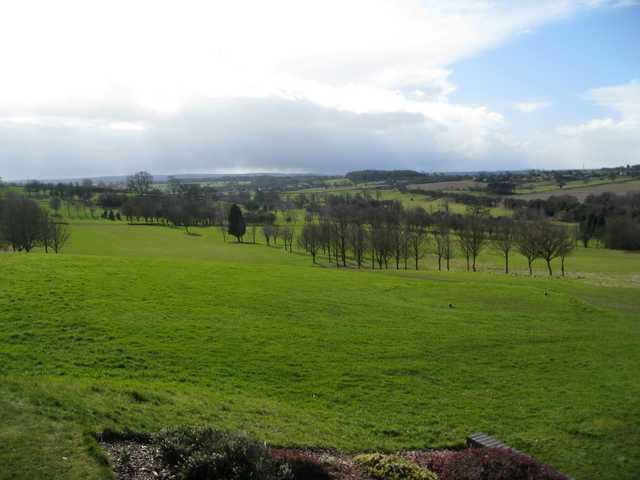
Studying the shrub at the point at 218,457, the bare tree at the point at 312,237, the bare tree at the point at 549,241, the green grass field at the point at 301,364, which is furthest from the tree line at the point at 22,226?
the bare tree at the point at 549,241

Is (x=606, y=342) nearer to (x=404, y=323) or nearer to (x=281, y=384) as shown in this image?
(x=404, y=323)

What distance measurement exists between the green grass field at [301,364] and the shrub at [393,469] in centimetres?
156

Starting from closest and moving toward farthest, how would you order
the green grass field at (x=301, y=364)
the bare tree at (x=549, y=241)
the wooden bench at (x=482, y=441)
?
the green grass field at (x=301, y=364)
the wooden bench at (x=482, y=441)
the bare tree at (x=549, y=241)

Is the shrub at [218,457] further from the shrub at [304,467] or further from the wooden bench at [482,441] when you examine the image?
the wooden bench at [482,441]

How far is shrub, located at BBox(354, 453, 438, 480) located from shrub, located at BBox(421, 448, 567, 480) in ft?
1.79

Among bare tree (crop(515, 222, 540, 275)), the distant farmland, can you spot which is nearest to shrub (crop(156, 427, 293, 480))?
bare tree (crop(515, 222, 540, 275))

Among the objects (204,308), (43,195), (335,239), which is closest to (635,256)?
(335,239)

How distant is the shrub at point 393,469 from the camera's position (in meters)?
11.3

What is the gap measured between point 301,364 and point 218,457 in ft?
35.1

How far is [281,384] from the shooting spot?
18.2m

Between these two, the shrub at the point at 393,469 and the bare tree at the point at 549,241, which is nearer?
the shrub at the point at 393,469

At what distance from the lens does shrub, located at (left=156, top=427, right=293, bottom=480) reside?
9.45 metres

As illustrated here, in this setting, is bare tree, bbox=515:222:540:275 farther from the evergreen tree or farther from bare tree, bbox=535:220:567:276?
the evergreen tree

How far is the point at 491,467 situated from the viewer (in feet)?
37.4
